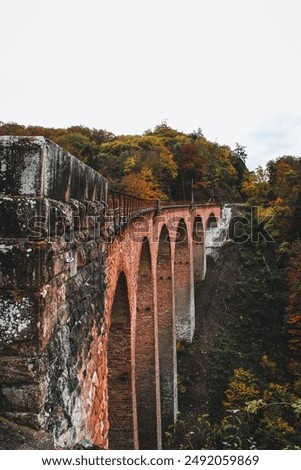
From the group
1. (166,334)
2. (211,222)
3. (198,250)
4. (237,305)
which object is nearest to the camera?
(166,334)

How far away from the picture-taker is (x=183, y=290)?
2164 cm

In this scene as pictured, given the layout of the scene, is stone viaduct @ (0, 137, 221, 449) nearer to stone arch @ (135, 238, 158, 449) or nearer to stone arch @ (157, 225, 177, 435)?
stone arch @ (135, 238, 158, 449)

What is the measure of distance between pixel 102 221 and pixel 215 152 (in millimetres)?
45354

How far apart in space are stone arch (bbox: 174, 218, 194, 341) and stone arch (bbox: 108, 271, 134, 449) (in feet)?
41.0

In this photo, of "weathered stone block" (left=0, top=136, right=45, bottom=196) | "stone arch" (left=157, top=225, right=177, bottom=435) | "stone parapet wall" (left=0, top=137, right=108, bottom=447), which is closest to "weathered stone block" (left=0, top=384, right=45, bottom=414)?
"stone parapet wall" (left=0, top=137, right=108, bottom=447)

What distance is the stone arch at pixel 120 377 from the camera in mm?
8711

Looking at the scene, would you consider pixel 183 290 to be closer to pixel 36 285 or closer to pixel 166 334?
pixel 166 334

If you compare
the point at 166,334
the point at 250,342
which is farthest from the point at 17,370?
the point at 250,342

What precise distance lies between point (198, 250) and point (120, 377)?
768 inches

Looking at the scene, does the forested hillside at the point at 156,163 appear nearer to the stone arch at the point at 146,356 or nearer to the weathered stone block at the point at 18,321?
the stone arch at the point at 146,356

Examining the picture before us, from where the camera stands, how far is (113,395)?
8953mm

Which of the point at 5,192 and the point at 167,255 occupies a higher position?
the point at 5,192

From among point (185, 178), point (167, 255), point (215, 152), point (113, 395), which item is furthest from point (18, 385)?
point (215, 152)
